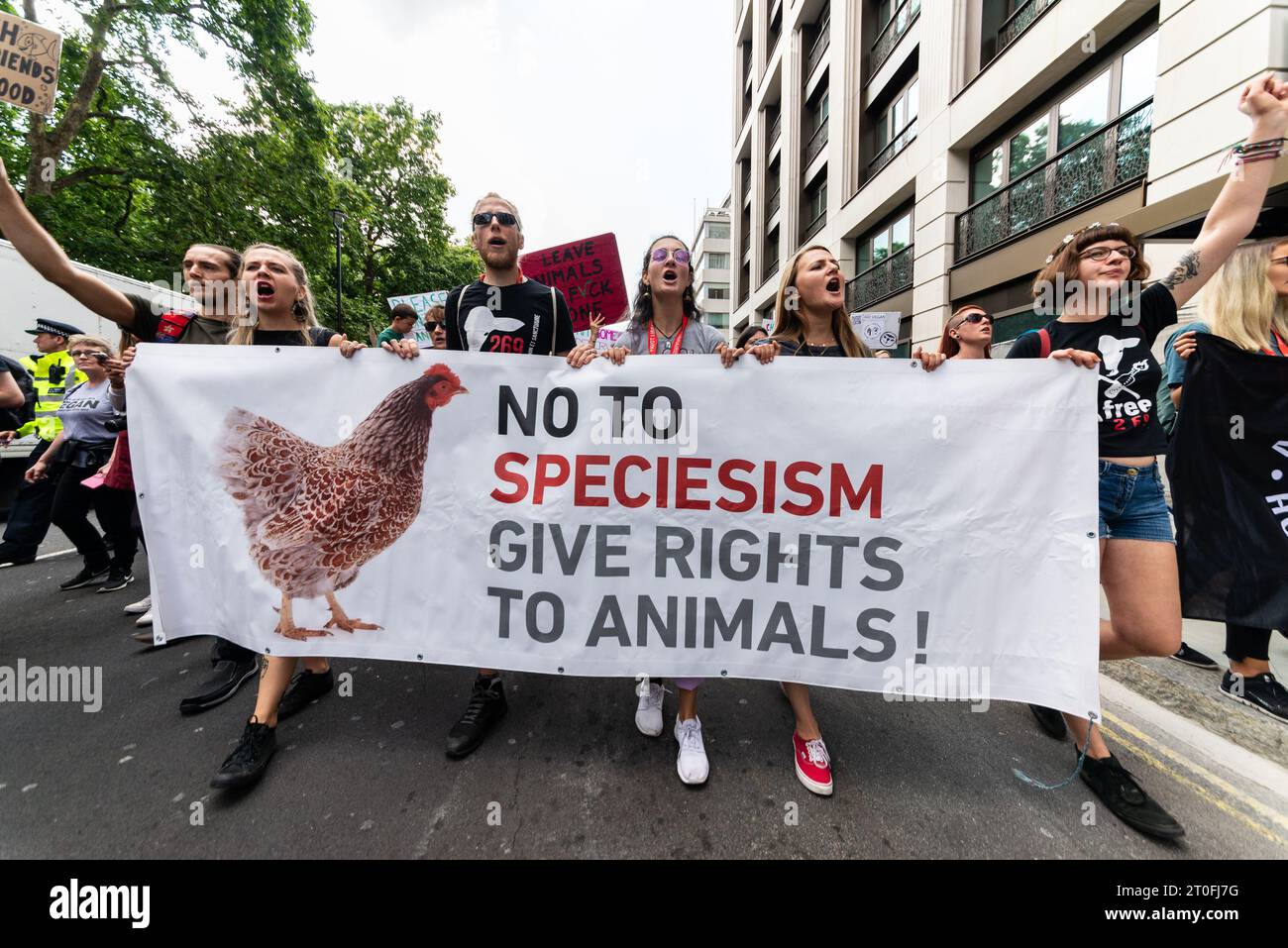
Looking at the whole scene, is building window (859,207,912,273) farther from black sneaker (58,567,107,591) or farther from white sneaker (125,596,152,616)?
black sneaker (58,567,107,591)

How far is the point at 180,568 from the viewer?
2.31 metres

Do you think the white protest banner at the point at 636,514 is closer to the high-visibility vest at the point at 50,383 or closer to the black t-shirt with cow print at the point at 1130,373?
the black t-shirt with cow print at the point at 1130,373

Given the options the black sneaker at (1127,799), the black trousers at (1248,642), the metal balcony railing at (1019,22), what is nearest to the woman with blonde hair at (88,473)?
the black sneaker at (1127,799)

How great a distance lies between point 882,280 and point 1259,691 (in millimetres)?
13505

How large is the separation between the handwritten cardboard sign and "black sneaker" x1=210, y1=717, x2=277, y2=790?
3.17 meters

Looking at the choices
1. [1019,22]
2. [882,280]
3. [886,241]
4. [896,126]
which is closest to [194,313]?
[1019,22]

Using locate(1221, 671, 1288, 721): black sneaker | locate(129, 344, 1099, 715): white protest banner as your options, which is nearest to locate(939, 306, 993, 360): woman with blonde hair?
locate(129, 344, 1099, 715): white protest banner

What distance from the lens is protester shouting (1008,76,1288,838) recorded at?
77.4 inches

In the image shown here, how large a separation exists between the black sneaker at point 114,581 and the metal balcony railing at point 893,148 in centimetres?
1584

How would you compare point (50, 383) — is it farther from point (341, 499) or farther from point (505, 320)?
point (505, 320)

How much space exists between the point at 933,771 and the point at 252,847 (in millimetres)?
2629

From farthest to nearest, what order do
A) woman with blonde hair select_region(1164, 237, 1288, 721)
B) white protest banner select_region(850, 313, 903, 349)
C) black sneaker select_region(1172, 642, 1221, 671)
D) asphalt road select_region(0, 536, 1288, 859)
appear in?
white protest banner select_region(850, 313, 903, 349), black sneaker select_region(1172, 642, 1221, 671), woman with blonde hair select_region(1164, 237, 1288, 721), asphalt road select_region(0, 536, 1288, 859)

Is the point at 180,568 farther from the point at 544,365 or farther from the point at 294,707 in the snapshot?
the point at 544,365
